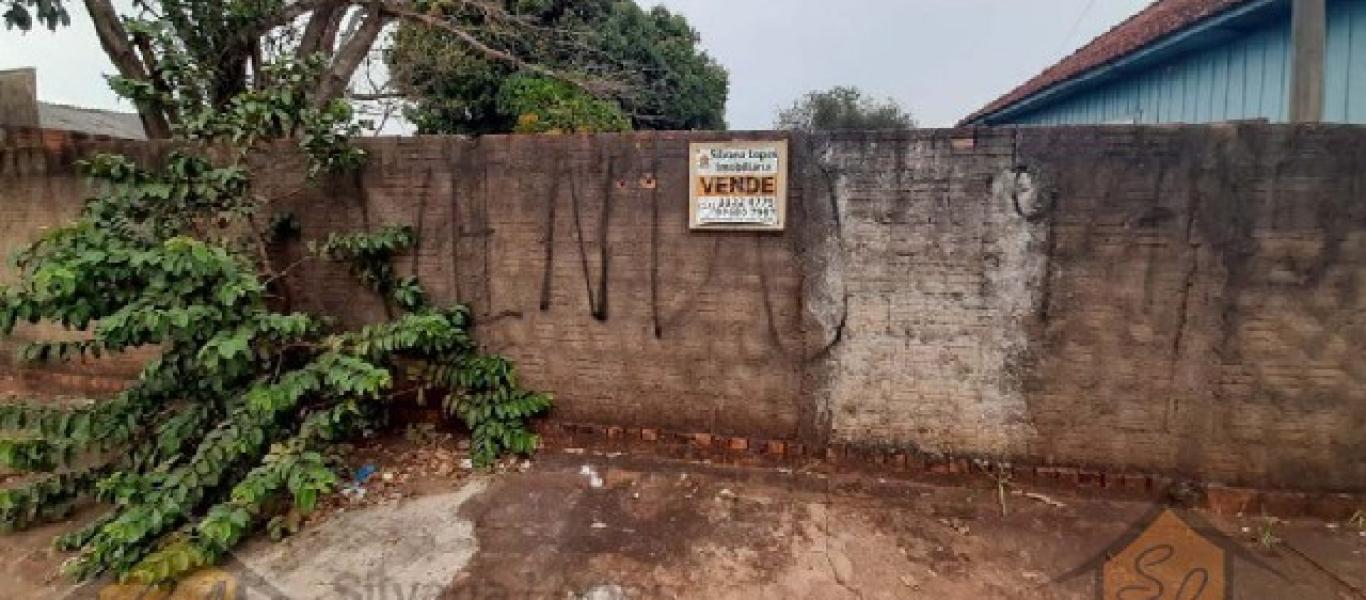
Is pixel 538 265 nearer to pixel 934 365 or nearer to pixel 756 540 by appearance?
pixel 756 540

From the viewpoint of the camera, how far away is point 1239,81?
5.27 metres

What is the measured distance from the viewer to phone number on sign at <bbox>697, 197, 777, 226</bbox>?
3.22m

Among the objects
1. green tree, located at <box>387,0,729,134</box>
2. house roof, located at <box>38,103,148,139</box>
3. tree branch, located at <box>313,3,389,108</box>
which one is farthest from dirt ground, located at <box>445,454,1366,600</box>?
house roof, located at <box>38,103,148,139</box>

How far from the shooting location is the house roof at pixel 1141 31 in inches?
212

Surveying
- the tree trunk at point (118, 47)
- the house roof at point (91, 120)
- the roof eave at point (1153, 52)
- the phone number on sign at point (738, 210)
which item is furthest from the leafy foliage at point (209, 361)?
the house roof at point (91, 120)

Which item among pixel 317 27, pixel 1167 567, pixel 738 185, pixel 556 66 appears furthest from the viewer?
pixel 556 66

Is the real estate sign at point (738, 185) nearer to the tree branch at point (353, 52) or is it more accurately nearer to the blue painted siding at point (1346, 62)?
the blue painted siding at point (1346, 62)

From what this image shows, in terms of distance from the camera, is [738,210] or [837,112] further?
[837,112]

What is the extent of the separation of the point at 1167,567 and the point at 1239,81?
15.8 feet

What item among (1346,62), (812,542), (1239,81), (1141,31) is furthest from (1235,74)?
(812,542)

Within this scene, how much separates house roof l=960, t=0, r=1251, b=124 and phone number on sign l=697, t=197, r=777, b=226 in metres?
4.36

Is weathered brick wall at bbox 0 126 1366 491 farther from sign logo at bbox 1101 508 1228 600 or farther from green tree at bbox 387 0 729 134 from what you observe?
green tree at bbox 387 0 729 134

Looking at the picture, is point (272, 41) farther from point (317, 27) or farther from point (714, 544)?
point (714, 544)

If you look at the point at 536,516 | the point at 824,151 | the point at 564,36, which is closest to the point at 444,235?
the point at 536,516
